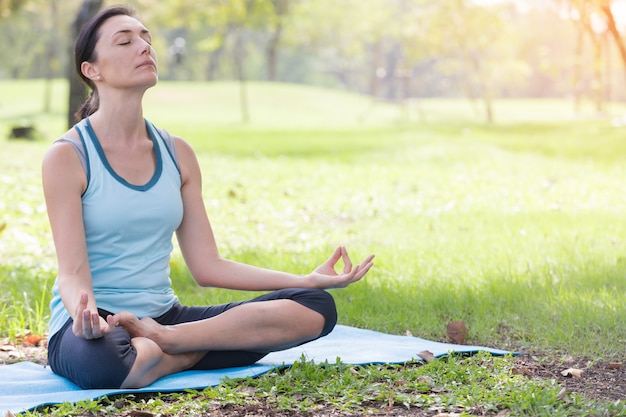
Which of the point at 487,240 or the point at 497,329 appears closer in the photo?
the point at 497,329

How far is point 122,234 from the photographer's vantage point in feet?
10.8

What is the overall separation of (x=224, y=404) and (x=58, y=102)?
29.0 metres

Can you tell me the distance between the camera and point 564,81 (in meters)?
66.9

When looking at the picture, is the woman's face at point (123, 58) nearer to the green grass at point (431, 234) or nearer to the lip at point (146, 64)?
the lip at point (146, 64)

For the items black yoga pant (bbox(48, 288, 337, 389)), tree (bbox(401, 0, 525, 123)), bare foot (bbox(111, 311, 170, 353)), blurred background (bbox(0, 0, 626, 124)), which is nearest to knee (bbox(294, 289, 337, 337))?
black yoga pant (bbox(48, 288, 337, 389))

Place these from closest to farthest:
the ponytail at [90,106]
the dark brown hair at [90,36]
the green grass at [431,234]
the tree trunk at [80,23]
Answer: the dark brown hair at [90,36], the ponytail at [90,106], the green grass at [431,234], the tree trunk at [80,23]

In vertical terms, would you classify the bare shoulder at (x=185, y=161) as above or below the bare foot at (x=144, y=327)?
above

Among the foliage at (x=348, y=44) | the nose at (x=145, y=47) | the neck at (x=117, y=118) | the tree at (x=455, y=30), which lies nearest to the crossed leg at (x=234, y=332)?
the neck at (x=117, y=118)

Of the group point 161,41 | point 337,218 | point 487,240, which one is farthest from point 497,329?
point 161,41

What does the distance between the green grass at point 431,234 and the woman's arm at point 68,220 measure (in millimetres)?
587

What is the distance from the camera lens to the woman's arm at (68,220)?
3078 mm

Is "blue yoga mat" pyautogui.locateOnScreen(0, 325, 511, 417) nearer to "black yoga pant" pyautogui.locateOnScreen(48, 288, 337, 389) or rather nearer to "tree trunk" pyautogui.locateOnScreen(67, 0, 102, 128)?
"black yoga pant" pyautogui.locateOnScreen(48, 288, 337, 389)

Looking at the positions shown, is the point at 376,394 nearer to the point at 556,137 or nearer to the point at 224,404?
the point at 224,404

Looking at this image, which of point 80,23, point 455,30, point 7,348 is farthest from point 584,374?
point 455,30
